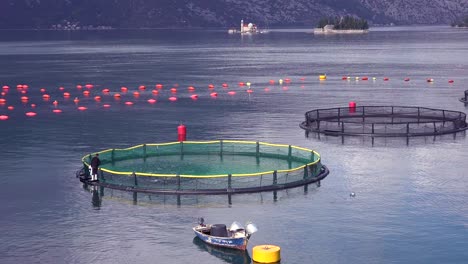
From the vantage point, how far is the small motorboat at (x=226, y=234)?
6197 cm

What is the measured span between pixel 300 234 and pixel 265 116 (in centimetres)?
7092

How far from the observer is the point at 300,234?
6700cm

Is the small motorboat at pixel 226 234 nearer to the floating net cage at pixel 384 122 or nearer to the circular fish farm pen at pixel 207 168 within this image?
the circular fish farm pen at pixel 207 168

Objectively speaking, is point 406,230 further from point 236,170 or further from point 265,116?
point 265,116

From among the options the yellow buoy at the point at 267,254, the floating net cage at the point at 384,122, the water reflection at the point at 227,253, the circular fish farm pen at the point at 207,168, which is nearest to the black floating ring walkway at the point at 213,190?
the circular fish farm pen at the point at 207,168

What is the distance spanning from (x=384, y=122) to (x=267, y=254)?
63.2m

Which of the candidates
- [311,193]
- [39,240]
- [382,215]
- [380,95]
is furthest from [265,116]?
[39,240]

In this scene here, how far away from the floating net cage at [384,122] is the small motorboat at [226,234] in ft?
167

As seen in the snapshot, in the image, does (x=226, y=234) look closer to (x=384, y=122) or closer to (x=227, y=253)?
(x=227, y=253)

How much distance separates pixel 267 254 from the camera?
59.4 metres

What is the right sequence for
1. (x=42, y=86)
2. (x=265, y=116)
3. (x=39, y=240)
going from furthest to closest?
(x=42, y=86) → (x=265, y=116) → (x=39, y=240)

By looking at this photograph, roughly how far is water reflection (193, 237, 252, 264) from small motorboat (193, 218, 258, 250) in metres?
0.31

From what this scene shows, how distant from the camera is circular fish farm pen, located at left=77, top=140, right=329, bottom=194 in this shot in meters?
79.3

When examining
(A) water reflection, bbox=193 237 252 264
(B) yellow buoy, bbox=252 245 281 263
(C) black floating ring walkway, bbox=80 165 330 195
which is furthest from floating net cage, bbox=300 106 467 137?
(B) yellow buoy, bbox=252 245 281 263
